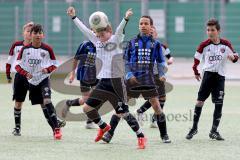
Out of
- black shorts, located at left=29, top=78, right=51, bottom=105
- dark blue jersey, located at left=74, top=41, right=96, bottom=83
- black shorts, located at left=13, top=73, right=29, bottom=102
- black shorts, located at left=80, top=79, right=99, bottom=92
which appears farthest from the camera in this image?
black shorts, located at left=80, top=79, right=99, bottom=92

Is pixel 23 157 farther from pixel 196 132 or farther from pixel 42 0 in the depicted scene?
pixel 42 0

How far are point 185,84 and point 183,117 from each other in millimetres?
10651

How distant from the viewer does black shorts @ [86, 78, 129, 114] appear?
13086mm

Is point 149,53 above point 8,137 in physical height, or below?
above

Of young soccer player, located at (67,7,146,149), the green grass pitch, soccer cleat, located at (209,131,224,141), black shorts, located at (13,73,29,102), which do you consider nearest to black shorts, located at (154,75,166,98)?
the green grass pitch

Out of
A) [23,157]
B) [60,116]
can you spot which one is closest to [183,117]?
[60,116]

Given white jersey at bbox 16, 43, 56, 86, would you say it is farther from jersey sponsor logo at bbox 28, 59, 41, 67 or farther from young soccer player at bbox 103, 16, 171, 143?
young soccer player at bbox 103, 16, 171, 143

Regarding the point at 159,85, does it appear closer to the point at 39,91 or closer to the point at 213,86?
the point at 213,86

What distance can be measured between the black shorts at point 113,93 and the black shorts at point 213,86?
1770 mm

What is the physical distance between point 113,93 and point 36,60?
74.0 inches

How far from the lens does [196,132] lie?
14.4 m

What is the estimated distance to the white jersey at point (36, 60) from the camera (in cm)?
1433

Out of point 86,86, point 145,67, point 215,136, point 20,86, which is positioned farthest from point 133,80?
point 86,86

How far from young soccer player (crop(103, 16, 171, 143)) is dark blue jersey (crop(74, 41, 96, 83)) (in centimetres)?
188
